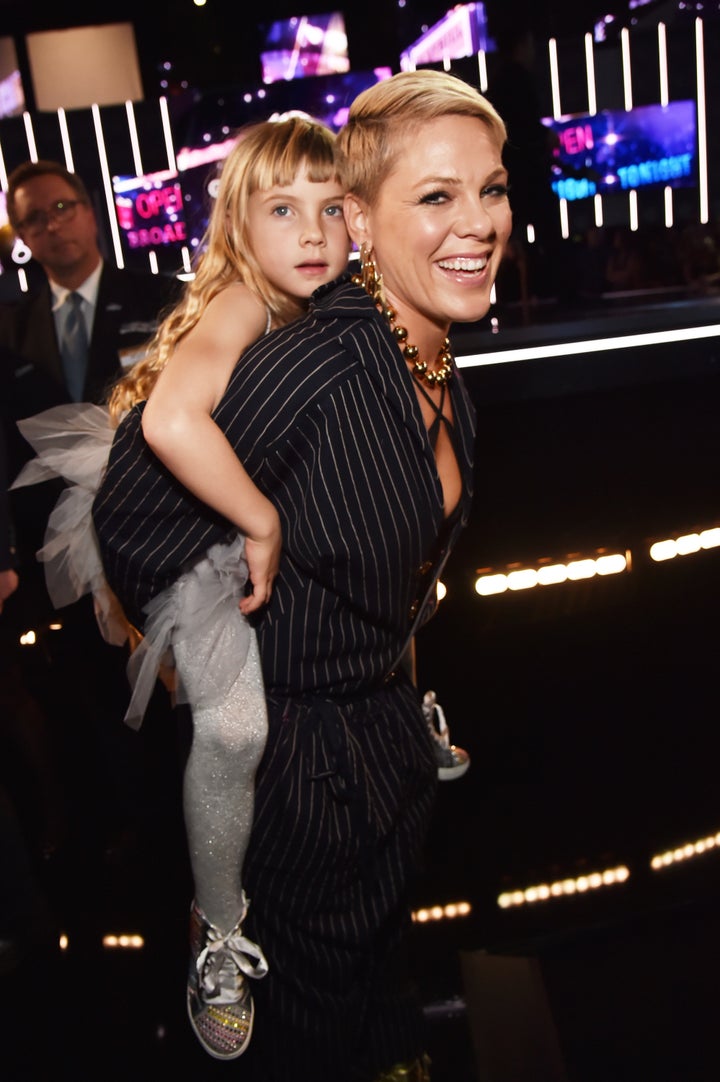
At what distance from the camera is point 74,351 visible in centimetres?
349

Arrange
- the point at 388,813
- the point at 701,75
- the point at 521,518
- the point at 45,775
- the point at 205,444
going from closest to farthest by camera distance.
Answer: the point at 205,444, the point at 388,813, the point at 45,775, the point at 521,518, the point at 701,75

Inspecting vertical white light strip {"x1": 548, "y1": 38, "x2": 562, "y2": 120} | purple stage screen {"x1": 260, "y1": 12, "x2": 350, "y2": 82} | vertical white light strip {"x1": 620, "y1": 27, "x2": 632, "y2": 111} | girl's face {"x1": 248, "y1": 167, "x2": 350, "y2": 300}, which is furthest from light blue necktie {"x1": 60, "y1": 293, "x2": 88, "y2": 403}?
purple stage screen {"x1": 260, "y1": 12, "x2": 350, "y2": 82}

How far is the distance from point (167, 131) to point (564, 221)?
3.32 m

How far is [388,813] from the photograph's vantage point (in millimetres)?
1488

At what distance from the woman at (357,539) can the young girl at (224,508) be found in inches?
1.7

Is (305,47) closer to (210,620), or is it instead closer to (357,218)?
(357,218)

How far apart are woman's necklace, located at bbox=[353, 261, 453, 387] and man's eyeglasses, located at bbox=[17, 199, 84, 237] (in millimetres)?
2417

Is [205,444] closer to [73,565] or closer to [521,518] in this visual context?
[73,565]

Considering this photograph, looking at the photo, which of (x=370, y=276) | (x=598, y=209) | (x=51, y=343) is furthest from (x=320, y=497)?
(x=598, y=209)

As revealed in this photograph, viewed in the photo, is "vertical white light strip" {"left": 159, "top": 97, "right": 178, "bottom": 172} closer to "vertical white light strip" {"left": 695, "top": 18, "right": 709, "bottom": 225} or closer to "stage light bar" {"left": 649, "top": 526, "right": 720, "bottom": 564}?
"vertical white light strip" {"left": 695, "top": 18, "right": 709, "bottom": 225}

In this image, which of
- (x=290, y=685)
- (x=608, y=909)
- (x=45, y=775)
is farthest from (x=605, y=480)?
(x=290, y=685)

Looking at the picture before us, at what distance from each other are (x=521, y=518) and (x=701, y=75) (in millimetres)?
4259

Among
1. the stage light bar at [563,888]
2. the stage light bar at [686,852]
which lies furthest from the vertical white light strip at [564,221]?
the stage light bar at [563,888]

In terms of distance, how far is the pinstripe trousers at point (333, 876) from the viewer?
56.2 inches
